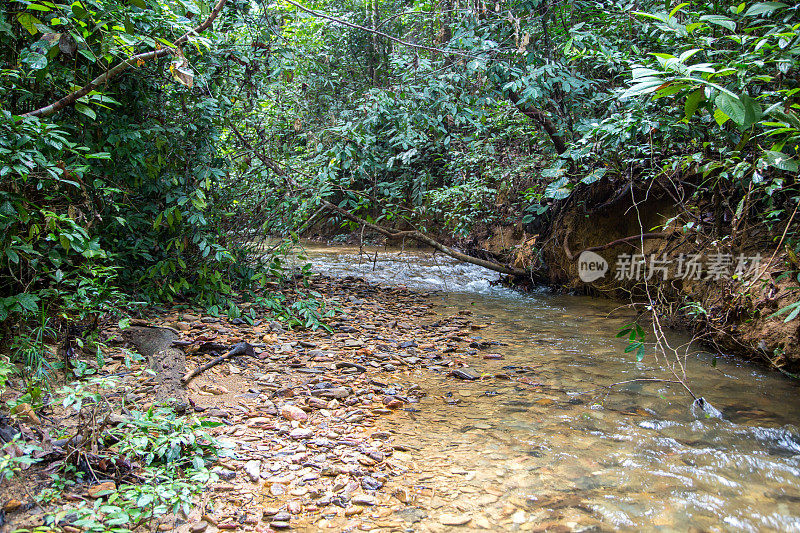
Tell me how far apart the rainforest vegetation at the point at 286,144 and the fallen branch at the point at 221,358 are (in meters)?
0.55

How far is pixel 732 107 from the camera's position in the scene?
169cm

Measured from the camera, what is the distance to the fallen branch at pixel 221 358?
10.9 ft

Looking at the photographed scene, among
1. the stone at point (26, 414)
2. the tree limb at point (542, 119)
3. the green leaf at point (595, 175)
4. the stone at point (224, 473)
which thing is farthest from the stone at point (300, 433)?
the tree limb at point (542, 119)

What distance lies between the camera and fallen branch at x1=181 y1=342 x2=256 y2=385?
10.9ft

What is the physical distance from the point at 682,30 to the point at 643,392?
97.0 inches

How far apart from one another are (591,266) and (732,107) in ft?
17.9

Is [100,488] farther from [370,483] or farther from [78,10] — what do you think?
[78,10]

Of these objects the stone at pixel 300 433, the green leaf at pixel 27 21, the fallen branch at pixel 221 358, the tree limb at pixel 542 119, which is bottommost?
the stone at pixel 300 433

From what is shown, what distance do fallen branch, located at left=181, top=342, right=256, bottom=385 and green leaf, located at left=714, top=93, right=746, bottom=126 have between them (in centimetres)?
326

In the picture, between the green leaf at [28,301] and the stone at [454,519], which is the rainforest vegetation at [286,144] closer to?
the green leaf at [28,301]

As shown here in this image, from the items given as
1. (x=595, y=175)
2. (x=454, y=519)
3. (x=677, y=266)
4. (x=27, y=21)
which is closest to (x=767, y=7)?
(x=454, y=519)

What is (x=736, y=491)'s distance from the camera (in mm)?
2375

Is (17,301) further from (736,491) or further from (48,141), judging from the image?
(736,491)

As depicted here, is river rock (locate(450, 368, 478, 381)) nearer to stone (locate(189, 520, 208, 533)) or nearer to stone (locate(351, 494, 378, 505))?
stone (locate(351, 494, 378, 505))
